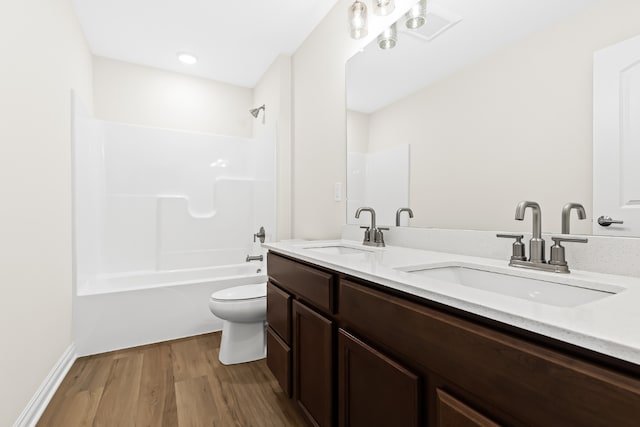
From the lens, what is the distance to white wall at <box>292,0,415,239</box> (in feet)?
6.77

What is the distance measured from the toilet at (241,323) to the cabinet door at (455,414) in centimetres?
155

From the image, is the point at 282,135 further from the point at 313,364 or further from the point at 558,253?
the point at 558,253

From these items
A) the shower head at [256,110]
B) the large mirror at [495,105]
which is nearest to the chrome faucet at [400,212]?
the large mirror at [495,105]

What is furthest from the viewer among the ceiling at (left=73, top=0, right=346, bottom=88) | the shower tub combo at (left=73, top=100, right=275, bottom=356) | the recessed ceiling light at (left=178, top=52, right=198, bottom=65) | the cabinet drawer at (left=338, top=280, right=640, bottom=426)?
the recessed ceiling light at (left=178, top=52, right=198, bottom=65)

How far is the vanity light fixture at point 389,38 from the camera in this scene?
65.0 inches

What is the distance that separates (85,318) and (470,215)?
2.60 metres

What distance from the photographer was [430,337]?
2.31 feet

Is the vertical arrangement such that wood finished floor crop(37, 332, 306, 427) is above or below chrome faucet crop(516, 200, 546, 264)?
below

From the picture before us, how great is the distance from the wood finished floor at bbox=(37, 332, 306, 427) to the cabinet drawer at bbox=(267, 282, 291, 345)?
0.39 metres

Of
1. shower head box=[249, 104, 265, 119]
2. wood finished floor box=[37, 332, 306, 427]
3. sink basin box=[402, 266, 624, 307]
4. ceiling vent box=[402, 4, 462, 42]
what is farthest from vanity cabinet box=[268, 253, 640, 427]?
shower head box=[249, 104, 265, 119]

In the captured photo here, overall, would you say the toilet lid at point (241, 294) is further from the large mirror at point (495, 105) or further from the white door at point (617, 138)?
the white door at point (617, 138)

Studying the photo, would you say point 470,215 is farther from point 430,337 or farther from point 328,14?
point 328,14

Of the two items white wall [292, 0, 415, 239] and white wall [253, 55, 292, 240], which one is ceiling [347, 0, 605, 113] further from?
white wall [253, 55, 292, 240]

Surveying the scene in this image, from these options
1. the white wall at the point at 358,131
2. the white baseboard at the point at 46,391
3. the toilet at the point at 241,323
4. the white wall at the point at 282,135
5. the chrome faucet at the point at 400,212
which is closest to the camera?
the white baseboard at the point at 46,391
